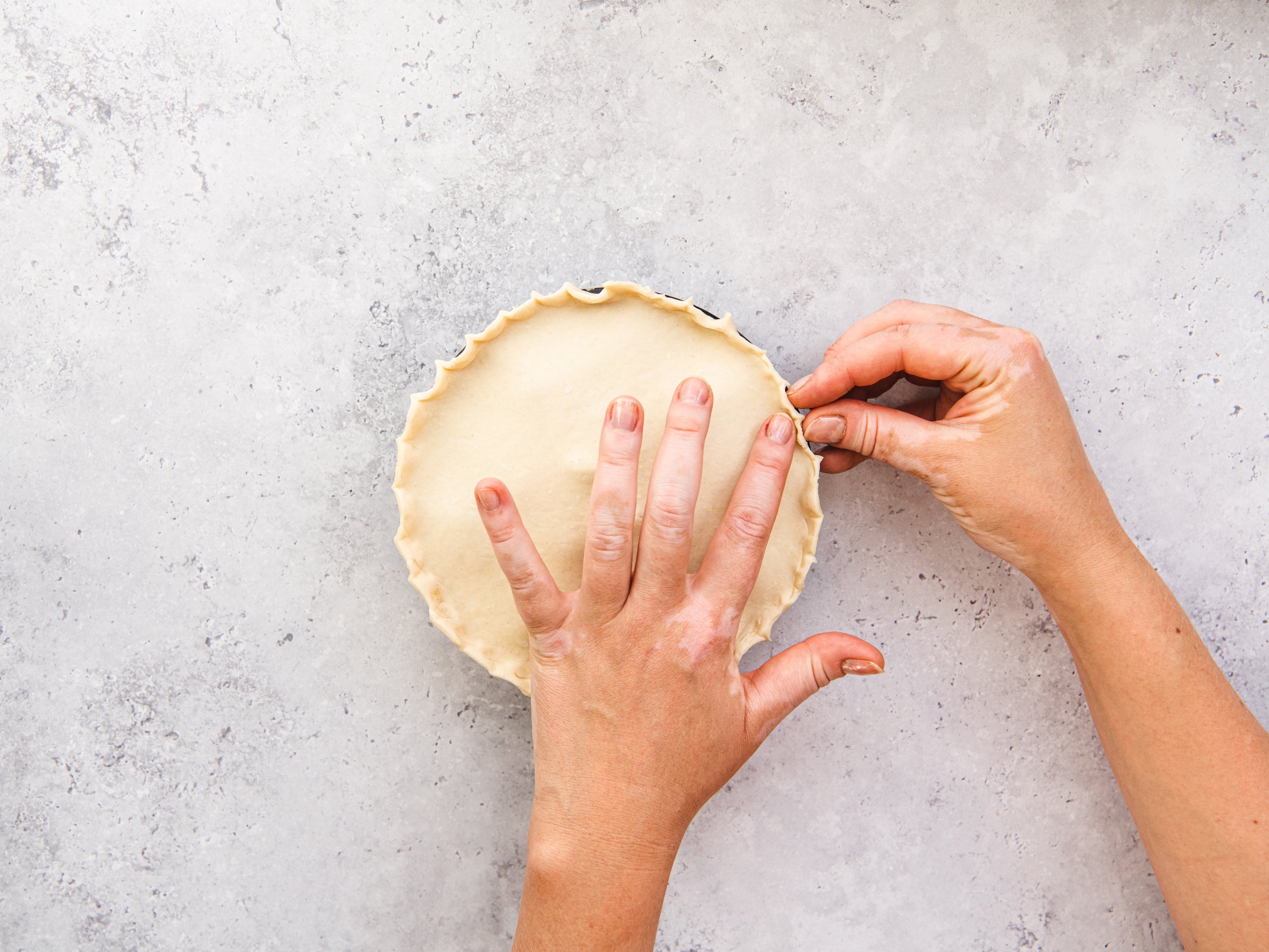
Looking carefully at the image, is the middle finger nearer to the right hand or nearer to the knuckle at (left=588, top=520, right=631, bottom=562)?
the knuckle at (left=588, top=520, right=631, bottom=562)

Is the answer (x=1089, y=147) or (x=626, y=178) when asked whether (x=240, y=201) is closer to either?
(x=626, y=178)

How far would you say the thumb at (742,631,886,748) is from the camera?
1354 mm

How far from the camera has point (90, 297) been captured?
1.64 metres

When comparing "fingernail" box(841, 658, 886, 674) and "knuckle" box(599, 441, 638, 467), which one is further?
"fingernail" box(841, 658, 886, 674)

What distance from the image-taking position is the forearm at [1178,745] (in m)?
1.39

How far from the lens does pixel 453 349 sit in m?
1.64

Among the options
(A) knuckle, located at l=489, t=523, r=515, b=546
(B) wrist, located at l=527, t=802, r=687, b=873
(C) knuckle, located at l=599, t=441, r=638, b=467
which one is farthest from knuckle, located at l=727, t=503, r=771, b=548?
(B) wrist, located at l=527, t=802, r=687, b=873

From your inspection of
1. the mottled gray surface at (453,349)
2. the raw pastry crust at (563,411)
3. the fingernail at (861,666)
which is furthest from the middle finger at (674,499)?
the mottled gray surface at (453,349)

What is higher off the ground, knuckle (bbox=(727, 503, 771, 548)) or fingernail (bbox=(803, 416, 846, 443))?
fingernail (bbox=(803, 416, 846, 443))

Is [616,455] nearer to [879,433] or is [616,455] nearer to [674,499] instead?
[674,499]

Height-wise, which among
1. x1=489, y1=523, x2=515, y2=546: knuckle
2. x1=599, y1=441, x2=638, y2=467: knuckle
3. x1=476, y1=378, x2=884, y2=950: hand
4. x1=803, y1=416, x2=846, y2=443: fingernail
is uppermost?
x1=803, y1=416, x2=846, y2=443: fingernail

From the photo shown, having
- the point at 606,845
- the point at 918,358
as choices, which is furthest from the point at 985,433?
the point at 606,845

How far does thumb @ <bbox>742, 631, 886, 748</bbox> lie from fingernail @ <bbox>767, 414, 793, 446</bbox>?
38 centimetres

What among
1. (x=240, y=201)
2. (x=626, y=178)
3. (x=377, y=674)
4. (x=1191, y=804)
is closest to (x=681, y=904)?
(x=377, y=674)
